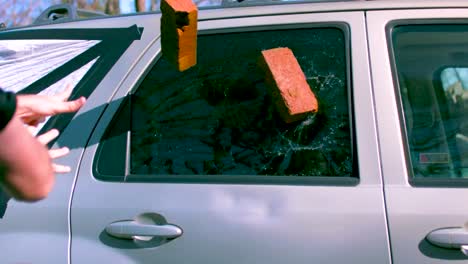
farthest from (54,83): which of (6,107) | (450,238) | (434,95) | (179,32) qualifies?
(450,238)

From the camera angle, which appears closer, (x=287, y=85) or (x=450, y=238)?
(x=450, y=238)

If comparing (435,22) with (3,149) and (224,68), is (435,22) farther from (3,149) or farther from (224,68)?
(3,149)

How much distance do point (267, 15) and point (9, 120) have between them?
4.71 ft

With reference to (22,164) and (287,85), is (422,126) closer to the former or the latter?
(287,85)

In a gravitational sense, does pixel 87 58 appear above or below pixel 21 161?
above

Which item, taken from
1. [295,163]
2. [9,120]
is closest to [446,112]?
[295,163]

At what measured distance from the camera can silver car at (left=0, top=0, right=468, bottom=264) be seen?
2037 mm

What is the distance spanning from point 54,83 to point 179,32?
26.8 inches

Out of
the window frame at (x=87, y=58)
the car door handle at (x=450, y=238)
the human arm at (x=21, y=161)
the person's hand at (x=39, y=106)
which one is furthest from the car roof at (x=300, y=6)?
the human arm at (x=21, y=161)

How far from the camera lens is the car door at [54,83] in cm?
221

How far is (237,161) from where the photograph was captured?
Answer: 2.25 meters

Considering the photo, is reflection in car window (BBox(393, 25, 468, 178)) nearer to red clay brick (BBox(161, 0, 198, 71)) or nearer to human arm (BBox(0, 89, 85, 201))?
red clay brick (BBox(161, 0, 198, 71))

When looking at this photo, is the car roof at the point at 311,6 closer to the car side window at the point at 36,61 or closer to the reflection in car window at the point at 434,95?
the reflection in car window at the point at 434,95

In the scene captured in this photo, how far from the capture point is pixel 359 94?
A: 220 centimetres
